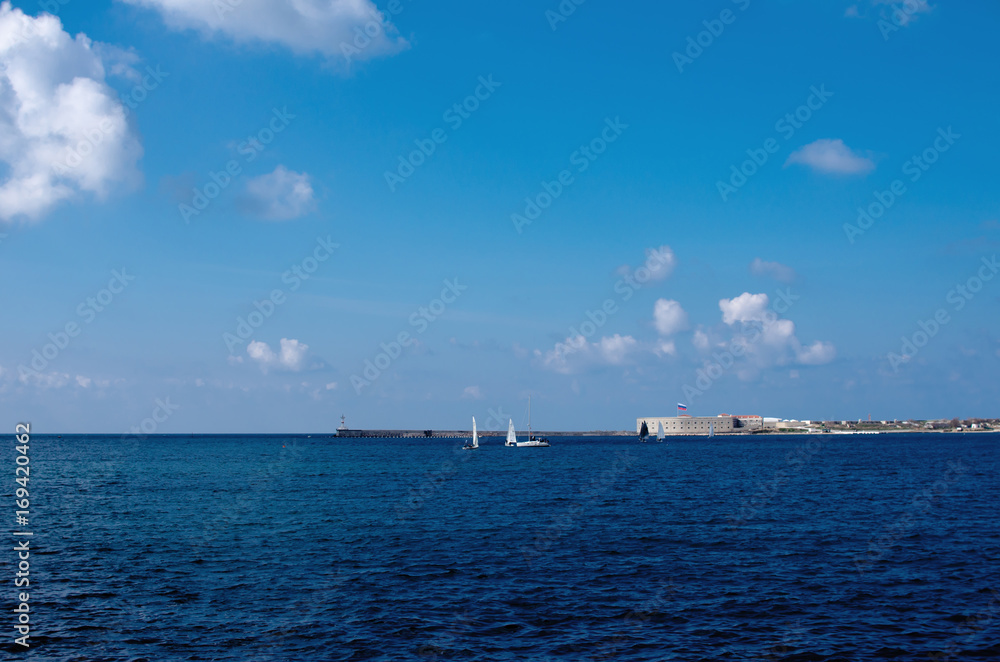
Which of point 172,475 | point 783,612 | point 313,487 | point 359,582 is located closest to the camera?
point 783,612

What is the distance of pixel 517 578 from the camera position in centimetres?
3419

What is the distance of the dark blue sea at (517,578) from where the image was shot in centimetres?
2494

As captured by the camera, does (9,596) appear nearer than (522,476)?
Yes

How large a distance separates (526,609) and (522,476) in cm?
7258

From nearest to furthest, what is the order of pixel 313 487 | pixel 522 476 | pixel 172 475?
pixel 313 487 < pixel 522 476 < pixel 172 475

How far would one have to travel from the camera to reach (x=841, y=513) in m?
56.0

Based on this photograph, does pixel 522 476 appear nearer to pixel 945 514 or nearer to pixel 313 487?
pixel 313 487

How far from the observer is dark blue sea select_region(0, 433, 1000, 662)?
24.9 metres

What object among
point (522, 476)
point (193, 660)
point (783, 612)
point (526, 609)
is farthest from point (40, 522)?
point (522, 476)

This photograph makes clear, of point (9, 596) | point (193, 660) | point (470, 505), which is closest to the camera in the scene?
point (193, 660)

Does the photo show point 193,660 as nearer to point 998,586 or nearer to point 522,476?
point 998,586

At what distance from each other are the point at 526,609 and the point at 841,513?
127 feet

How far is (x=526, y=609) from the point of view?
29.0m

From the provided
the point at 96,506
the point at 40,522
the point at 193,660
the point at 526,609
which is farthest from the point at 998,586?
the point at 96,506
